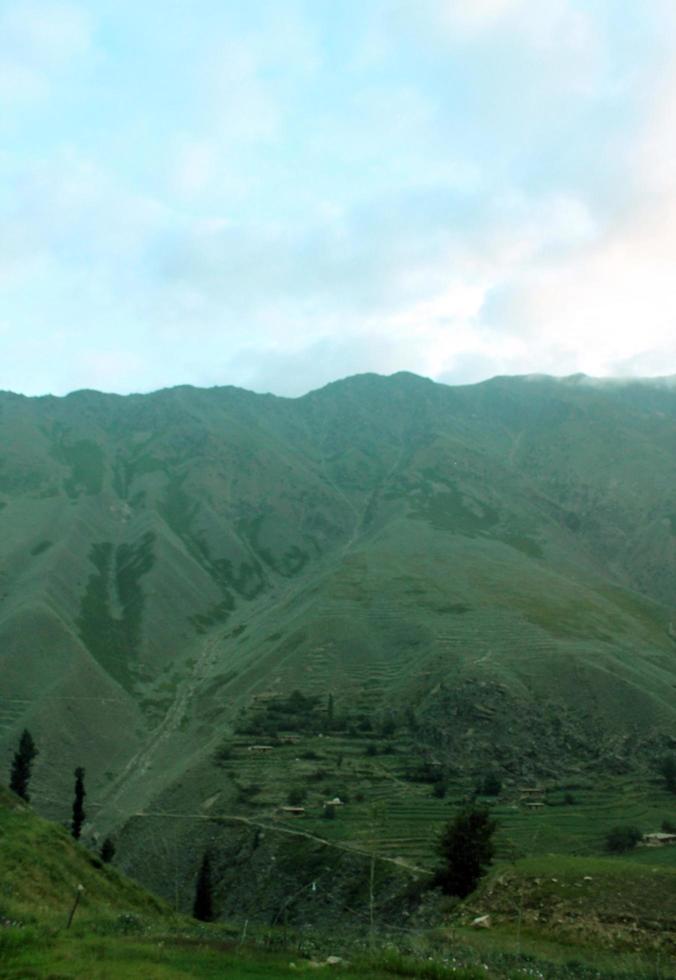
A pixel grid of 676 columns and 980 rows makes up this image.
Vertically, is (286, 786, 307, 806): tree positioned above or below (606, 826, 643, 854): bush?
below

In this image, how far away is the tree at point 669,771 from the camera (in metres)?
79.1

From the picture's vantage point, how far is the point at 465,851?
45.7m

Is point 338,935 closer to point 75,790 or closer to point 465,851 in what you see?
point 465,851

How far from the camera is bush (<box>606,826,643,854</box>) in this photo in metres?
58.5

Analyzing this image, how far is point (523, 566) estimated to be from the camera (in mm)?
171500

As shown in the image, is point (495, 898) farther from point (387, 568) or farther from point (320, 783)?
point (387, 568)

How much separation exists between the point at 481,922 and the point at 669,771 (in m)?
62.6

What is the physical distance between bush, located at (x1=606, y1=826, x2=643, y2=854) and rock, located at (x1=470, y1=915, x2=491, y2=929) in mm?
33933

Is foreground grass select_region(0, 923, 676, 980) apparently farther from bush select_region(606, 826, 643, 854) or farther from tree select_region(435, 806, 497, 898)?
bush select_region(606, 826, 643, 854)

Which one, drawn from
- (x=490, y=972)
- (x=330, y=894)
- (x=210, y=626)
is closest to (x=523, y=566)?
(x=210, y=626)

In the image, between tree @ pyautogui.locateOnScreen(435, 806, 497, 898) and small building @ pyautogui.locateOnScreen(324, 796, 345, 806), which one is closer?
tree @ pyautogui.locateOnScreen(435, 806, 497, 898)

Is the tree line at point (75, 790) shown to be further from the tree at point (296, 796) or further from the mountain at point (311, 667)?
the tree at point (296, 796)

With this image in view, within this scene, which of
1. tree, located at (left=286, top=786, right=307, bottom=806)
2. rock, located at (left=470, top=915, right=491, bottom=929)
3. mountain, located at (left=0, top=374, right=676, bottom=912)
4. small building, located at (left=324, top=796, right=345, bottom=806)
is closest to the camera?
rock, located at (left=470, top=915, right=491, bottom=929)

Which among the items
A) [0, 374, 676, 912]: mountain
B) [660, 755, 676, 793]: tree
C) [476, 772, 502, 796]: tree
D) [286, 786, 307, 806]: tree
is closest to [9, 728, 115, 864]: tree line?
[0, 374, 676, 912]: mountain
